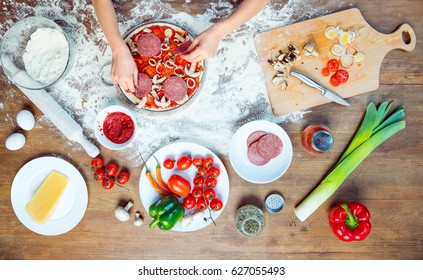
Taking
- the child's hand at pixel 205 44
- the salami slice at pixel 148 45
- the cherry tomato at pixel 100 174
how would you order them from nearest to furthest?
the child's hand at pixel 205 44 < the salami slice at pixel 148 45 < the cherry tomato at pixel 100 174

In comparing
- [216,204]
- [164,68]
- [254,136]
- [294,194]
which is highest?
[164,68]

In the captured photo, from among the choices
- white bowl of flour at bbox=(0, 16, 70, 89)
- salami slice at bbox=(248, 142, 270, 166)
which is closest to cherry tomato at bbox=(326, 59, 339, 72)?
salami slice at bbox=(248, 142, 270, 166)

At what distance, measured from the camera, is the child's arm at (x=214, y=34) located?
56.7 inches

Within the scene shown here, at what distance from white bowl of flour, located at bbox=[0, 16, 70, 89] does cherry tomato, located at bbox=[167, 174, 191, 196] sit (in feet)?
2.16

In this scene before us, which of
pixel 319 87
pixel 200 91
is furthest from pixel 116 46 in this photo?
pixel 319 87

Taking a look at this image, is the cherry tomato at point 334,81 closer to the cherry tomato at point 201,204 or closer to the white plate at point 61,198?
the cherry tomato at point 201,204

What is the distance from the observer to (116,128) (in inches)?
63.2

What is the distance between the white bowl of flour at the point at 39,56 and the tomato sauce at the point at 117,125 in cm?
29

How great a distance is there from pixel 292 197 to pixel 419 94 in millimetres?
766

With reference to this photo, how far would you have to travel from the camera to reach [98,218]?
1718 millimetres

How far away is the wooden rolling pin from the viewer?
161cm

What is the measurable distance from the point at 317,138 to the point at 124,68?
863mm

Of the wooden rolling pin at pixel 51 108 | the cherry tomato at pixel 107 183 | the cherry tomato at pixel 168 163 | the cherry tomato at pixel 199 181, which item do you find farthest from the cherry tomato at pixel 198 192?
the wooden rolling pin at pixel 51 108

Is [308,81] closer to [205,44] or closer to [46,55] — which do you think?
[205,44]
